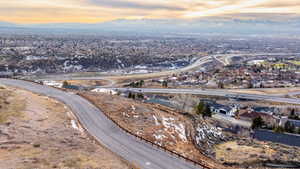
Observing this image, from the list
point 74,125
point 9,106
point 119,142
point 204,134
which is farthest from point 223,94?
point 9,106

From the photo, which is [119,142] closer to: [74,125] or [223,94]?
[74,125]

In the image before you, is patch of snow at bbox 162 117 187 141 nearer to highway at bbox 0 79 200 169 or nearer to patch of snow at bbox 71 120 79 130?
highway at bbox 0 79 200 169

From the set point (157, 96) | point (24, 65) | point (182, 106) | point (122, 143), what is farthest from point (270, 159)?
point (24, 65)

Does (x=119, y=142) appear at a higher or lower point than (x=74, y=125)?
lower

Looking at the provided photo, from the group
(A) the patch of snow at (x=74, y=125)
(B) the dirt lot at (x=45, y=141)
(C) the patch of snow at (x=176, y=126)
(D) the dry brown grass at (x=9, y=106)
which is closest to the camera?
(B) the dirt lot at (x=45, y=141)

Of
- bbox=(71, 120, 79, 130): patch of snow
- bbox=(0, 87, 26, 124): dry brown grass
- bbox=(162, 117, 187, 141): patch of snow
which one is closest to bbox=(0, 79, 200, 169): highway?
bbox=(71, 120, 79, 130): patch of snow

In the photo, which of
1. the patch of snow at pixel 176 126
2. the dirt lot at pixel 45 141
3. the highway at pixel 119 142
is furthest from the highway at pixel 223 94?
the dirt lot at pixel 45 141

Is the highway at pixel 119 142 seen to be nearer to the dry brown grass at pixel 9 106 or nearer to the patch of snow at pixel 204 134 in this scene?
the dry brown grass at pixel 9 106

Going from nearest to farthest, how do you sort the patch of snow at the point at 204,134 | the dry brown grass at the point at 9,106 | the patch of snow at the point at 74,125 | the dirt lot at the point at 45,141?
1. the dirt lot at the point at 45,141
2. the patch of snow at the point at 74,125
3. the dry brown grass at the point at 9,106
4. the patch of snow at the point at 204,134
